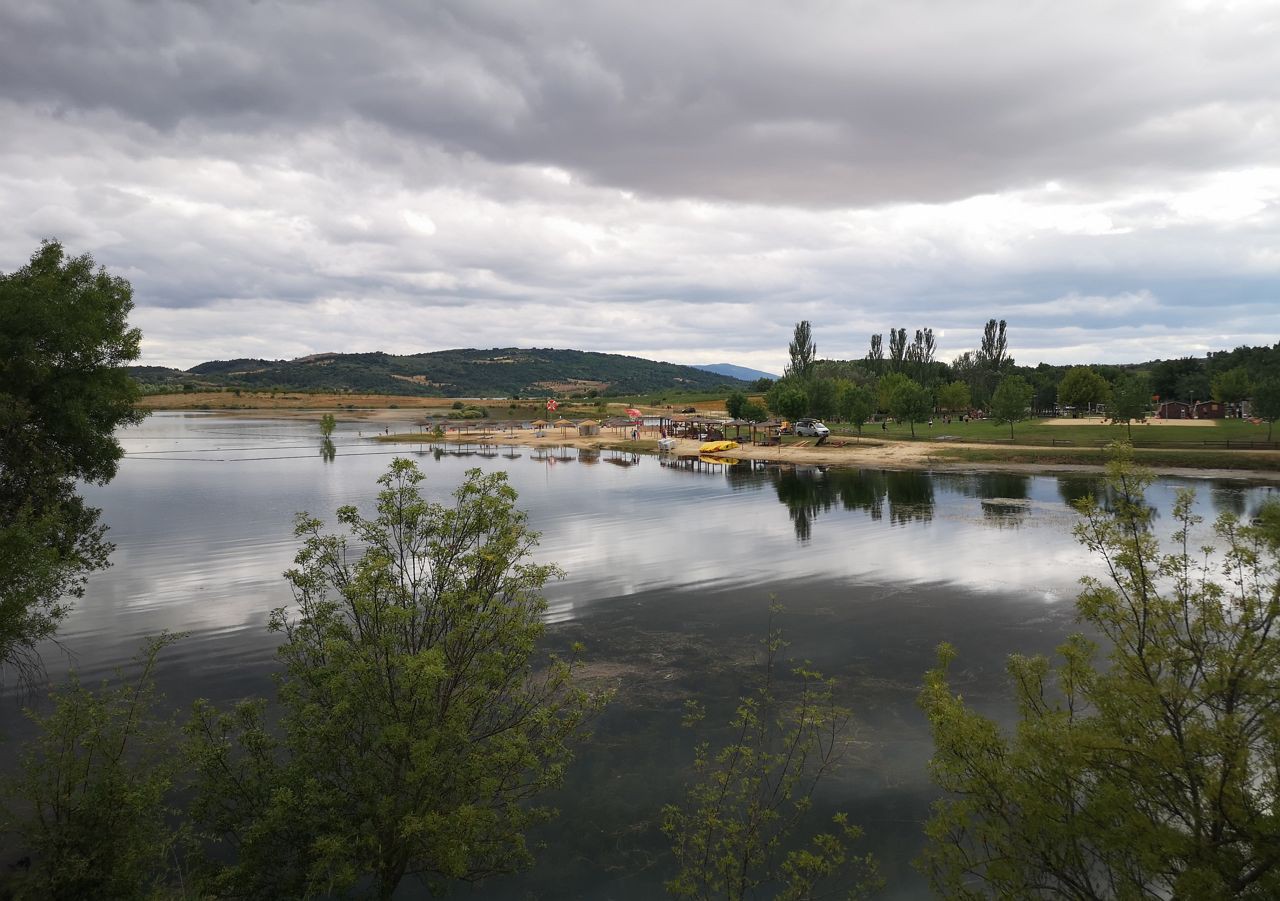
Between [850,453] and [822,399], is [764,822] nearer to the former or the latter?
[850,453]

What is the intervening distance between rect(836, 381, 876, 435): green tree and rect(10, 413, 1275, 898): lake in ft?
112

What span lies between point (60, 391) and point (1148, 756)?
3129 centimetres

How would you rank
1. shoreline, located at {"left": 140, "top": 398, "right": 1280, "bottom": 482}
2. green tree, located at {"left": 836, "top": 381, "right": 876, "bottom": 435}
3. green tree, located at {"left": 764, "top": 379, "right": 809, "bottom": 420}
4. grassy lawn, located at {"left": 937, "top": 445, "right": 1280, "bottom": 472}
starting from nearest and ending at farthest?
grassy lawn, located at {"left": 937, "top": 445, "right": 1280, "bottom": 472} < shoreline, located at {"left": 140, "top": 398, "right": 1280, "bottom": 482} < green tree, located at {"left": 836, "top": 381, "right": 876, "bottom": 435} < green tree, located at {"left": 764, "top": 379, "right": 809, "bottom": 420}

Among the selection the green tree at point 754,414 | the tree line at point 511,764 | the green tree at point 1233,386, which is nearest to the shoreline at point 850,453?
the green tree at point 754,414

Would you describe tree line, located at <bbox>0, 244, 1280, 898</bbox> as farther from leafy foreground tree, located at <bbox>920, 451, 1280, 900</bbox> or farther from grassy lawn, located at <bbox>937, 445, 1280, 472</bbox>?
grassy lawn, located at <bbox>937, 445, 1280, 472</bbox>

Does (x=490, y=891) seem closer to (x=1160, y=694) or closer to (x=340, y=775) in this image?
(x=340, y=775)

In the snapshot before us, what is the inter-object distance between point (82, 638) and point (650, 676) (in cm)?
2165

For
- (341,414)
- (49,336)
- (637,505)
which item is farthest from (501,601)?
(341,414)

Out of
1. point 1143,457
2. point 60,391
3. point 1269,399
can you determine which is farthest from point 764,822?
point 1269,399

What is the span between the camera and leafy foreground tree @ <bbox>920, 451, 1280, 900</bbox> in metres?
8.14

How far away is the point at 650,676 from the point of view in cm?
2377

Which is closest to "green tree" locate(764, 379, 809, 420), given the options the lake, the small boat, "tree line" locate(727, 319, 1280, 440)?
"tree line" locate(727, 319, 1280, 440)

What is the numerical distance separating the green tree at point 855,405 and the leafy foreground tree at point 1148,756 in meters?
94.9

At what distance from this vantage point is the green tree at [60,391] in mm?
21969
